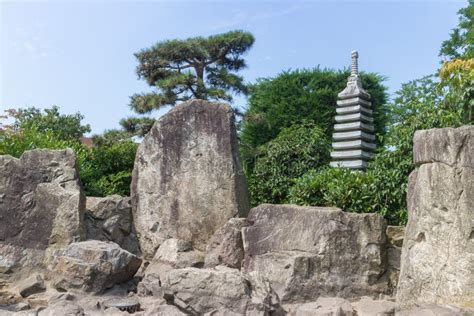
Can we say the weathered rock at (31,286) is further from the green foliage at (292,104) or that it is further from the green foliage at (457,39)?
the green foliage at (457,39)

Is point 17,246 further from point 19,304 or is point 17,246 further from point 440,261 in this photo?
point 440,261

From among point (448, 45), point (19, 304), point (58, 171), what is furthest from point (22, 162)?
point (448, 45)

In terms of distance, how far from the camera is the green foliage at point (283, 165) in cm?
1075

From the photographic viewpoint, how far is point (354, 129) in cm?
1360

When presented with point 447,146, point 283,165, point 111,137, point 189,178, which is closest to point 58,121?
point 111,137

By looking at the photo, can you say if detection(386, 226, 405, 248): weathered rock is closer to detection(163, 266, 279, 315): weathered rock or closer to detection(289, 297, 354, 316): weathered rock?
detection(289, 297, 354, 316): weathered rock

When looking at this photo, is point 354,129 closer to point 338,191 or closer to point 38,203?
point 338,191

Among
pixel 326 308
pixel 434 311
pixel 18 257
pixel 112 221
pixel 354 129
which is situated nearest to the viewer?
pixel 434 311

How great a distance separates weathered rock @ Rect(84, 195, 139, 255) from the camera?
7.02 metres

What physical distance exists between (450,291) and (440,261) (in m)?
0.27

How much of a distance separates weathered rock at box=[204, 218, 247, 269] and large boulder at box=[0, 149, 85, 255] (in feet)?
5.34

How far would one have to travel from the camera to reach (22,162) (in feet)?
22.8

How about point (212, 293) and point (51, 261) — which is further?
point (51, 261)

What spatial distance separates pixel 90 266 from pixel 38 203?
4.49ft
